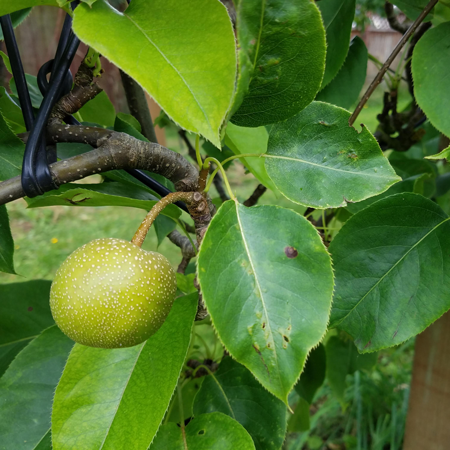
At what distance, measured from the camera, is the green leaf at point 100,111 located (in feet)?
3.33

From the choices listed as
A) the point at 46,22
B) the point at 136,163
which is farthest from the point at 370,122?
the point at 136,163

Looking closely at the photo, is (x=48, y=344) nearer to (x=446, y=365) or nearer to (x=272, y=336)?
(x=272, y=336)

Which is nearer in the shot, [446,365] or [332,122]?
[332,122]

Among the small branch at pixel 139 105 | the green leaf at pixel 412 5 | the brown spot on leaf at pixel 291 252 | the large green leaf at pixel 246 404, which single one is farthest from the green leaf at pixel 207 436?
the green leaf at pixel 412 5

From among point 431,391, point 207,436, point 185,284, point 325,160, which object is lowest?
point 431,391

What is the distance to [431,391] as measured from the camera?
1.24m

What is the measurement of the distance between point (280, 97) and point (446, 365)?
1006 millimetres

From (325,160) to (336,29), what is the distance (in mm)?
535

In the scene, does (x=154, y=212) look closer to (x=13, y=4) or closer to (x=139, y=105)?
(x=13, y=4)

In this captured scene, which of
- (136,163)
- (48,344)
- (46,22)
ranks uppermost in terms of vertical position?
(136,163)

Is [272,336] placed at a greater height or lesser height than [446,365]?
greater

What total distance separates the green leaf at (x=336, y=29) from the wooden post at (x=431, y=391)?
71 cm

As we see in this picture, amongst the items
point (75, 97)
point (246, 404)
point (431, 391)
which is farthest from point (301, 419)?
point (75, 97)

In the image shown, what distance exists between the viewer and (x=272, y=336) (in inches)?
17.3
